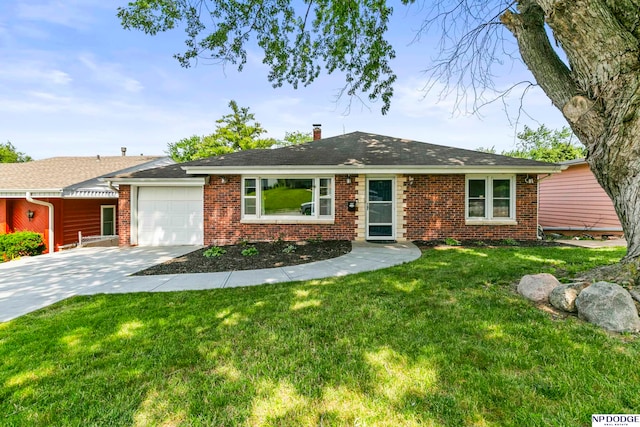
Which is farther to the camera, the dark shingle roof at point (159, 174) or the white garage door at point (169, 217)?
the white garage door at point (169, 217)

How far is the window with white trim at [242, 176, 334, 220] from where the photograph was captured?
32.0 feet

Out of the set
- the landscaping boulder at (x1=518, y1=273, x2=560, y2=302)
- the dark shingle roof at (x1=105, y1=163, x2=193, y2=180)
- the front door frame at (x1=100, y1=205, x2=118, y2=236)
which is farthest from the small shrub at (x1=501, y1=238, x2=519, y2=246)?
the front door frame at (x1=100, y1=205, x2=118, y2=236)

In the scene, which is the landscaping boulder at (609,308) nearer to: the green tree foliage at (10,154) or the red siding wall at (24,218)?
the red siding wall at (24,218)

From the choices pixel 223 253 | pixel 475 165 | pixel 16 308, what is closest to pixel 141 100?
pixel 223 253

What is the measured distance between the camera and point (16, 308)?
13.8ft

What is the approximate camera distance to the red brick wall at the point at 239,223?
9.62 meters

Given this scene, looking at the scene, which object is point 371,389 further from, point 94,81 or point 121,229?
point 94,81

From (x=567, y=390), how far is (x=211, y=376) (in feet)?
9.44

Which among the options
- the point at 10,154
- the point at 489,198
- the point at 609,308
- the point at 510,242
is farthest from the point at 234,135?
the point at 10,154

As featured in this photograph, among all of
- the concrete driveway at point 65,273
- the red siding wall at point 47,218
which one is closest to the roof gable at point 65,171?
the red siding wall at point 47,218

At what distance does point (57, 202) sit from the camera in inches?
422

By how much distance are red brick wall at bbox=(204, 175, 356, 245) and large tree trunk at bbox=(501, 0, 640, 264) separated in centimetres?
611

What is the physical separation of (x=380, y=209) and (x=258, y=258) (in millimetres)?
4778

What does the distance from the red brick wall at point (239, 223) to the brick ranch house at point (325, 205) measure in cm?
3
